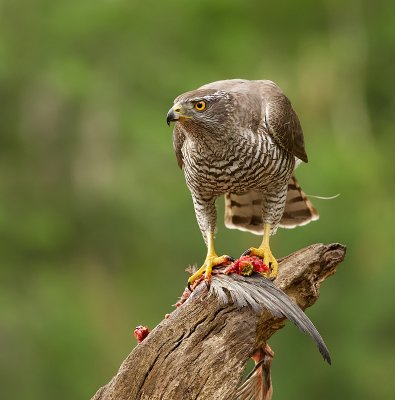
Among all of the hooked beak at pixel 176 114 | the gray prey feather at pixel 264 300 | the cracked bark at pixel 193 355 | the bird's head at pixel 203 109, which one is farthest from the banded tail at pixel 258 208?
the cracked bark at pixel 193 355

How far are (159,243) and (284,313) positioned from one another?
10.7 m

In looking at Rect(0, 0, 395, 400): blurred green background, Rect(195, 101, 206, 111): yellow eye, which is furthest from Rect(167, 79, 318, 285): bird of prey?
Rect(0, 0, 395, 400): blurred green background

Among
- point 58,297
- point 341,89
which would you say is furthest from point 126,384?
point 341,89

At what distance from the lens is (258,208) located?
923 centimetres

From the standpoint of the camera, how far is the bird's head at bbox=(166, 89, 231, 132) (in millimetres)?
8086

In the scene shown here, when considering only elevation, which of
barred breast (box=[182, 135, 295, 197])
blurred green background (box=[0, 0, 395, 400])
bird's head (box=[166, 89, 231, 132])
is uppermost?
bird's head (box=[166, 89, 231, 132])

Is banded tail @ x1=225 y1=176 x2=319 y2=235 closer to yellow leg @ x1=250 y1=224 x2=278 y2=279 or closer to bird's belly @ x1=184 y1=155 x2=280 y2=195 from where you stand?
yellow leg @ x1=250 y1=224 x2=278 y2=279

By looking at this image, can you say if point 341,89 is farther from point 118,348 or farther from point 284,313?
point 284,313

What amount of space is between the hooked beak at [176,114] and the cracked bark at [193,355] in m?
1.05

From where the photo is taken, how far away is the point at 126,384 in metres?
7.57

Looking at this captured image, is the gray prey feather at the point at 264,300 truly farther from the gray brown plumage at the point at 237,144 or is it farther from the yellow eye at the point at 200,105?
the yellow eye at the point at 200,105

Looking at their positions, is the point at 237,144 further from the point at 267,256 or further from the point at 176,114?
the point at 267,256

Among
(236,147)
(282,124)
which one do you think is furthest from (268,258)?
(282,124)

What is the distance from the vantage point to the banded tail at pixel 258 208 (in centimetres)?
925
